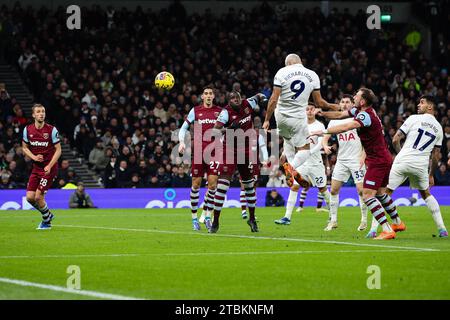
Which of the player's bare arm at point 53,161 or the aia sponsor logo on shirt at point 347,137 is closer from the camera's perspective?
the player's bare arm at point 53,161

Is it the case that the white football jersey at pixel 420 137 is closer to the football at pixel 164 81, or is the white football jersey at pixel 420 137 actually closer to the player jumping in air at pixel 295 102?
the player jumping in air at pixel 295 102

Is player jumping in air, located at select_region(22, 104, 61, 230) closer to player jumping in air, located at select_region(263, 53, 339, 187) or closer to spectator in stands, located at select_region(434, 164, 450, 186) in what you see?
player jumping in air, located at select_region(263, 53, 339, 187)

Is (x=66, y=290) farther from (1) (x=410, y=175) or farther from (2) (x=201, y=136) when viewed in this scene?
(2) (x=201, y=136)

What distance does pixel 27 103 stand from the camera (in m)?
35.2

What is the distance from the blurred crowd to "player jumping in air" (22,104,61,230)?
36.9 ft

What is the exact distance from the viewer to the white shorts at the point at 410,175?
16383 millimetres

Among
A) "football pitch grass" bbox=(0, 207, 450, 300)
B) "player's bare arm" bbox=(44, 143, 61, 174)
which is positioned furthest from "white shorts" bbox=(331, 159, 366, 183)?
"player's bare arm" bbox=(44, 143, 61, 174)

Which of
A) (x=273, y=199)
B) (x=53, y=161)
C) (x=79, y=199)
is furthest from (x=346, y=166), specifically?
(x=79, y=199)

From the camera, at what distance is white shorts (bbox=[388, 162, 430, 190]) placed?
16.4 metres

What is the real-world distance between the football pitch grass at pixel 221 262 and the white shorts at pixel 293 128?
1799 millimetres

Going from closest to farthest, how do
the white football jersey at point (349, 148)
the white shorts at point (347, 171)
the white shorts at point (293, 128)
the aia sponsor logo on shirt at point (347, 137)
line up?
the white shorts at point (293, 128) < the white shorts at point (347, 171) < the white football jersey at point (349, 148) < the aia sponsor logo on shirt at point (347, 137)

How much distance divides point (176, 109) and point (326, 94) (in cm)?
694

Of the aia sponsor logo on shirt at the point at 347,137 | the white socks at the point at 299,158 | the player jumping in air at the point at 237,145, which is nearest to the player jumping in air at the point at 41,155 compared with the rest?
the player jumping in air at the point at 237,145
